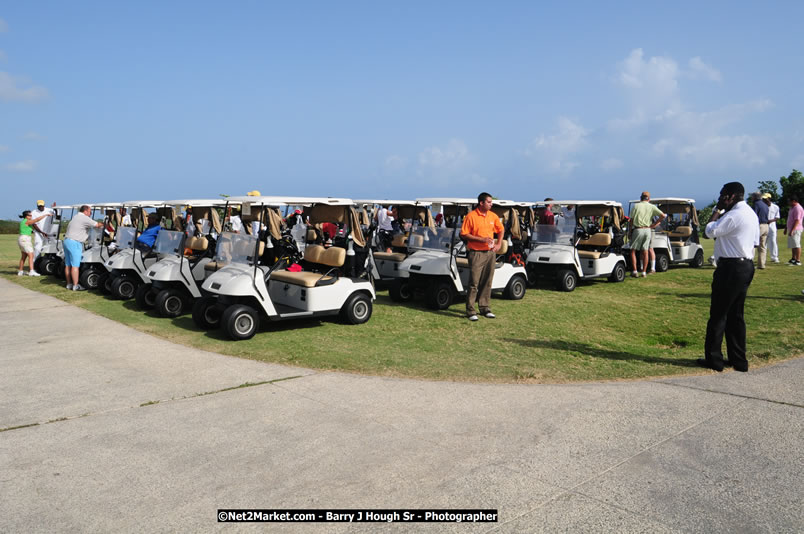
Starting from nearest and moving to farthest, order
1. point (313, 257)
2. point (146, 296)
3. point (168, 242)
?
point (313, 257)
point (146, 296)
point (168, 242)

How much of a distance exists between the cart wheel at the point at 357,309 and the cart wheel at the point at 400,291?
1964 millimetres

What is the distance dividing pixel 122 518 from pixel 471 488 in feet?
6.23

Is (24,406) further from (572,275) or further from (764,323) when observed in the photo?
(572,275)

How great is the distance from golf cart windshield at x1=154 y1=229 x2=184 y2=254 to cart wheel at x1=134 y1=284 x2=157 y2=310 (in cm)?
74

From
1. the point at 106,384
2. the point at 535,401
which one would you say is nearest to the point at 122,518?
the point at 106,384

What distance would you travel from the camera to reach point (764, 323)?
8227 mm

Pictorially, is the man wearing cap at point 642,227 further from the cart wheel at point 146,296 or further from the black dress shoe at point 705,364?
the cart wheel at point 146,296

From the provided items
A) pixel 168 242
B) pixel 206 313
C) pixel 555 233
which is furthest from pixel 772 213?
pixel 168 242

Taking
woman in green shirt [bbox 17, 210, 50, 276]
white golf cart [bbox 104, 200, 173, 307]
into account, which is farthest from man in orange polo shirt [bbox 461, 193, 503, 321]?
woman in green shirt [bbox 17, 210, 50, 276]

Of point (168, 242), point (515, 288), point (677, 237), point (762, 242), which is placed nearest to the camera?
point (168, 242)

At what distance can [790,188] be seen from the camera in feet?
108

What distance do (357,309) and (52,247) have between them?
10.1 metres

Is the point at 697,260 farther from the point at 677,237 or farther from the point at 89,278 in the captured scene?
the point at 89,278

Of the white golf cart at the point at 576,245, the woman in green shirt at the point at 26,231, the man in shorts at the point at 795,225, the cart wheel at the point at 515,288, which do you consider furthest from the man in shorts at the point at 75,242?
the man in shorts at the point at 795,225
